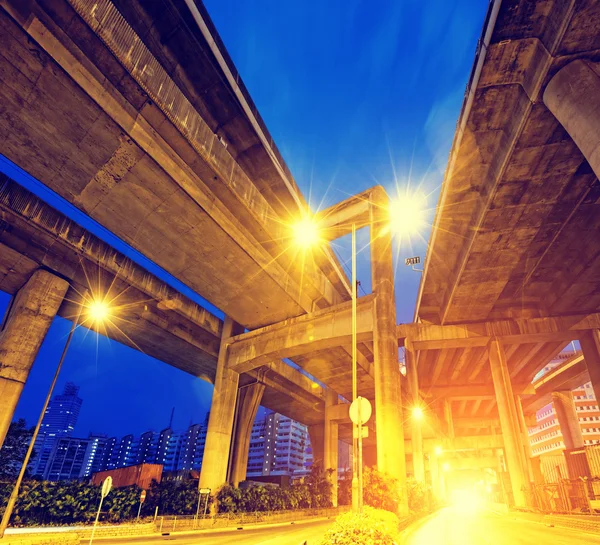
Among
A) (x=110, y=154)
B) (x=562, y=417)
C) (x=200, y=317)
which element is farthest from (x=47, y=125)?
(x=562, y=417)

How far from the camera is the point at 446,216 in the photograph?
21.9m

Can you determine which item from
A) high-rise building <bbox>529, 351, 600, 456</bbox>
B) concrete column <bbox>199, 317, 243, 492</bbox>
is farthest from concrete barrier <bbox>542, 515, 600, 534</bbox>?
high-rise building <bbox>529, 351, 600, 456</bbox>

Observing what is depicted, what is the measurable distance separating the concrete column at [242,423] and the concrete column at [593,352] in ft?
102

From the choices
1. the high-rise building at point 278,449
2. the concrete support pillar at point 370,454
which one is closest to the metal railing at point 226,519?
the concrete support pillar at point 370,454

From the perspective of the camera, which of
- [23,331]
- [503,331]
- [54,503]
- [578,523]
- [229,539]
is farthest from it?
[503,331]

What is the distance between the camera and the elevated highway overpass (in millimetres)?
12297

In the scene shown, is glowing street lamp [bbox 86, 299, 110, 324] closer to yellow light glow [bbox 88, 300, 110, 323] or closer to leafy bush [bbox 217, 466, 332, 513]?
yellow light glow [bbox 88, 300, 110, 323]

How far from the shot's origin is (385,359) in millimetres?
20625

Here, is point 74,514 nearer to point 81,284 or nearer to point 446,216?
point 81,284

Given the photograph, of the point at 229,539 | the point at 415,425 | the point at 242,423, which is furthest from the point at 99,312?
the point at 415,425

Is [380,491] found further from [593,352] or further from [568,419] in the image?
[568,419]

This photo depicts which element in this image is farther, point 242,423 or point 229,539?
point 242,423

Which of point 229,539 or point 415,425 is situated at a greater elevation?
point 415,425

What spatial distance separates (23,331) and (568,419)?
65977 mm
